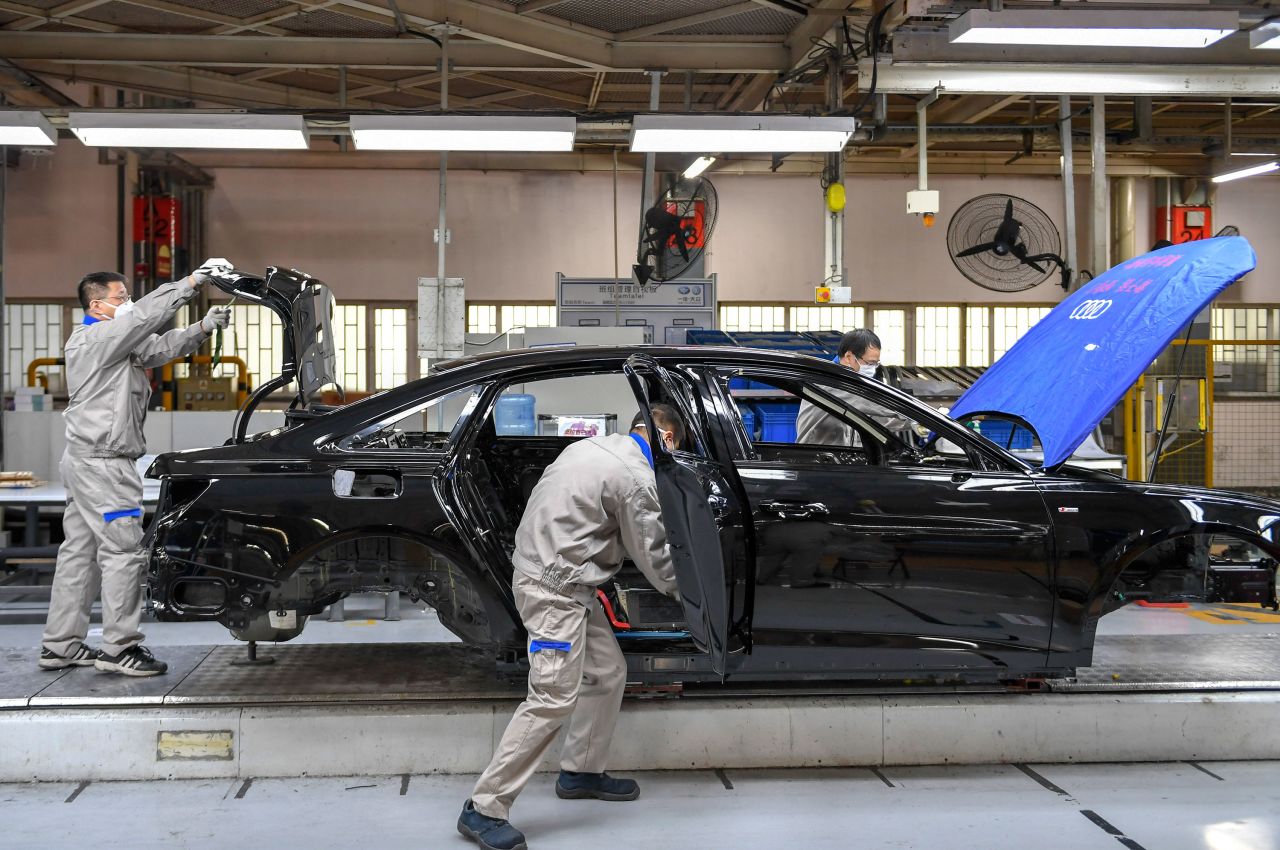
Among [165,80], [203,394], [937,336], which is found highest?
[165,80]

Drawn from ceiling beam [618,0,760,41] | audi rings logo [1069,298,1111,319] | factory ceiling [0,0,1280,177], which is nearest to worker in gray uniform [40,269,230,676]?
Answer: audi rings logo [1069,298,1111,319]

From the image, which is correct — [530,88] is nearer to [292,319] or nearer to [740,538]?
[292,319]

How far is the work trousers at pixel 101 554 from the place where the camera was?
159 inches

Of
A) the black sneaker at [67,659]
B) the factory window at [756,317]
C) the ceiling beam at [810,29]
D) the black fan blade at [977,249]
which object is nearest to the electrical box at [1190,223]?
the factory window at [756,317]

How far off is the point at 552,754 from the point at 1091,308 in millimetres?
2624

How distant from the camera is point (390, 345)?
543 inches

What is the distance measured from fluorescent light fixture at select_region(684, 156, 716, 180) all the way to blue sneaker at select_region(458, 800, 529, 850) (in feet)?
23.8

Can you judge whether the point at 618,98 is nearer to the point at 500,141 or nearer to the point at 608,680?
the point at 500,141

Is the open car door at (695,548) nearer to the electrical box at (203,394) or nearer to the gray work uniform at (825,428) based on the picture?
the gray work uniform at (825,428)

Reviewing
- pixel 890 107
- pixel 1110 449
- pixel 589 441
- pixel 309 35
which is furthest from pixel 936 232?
pixel 589 441

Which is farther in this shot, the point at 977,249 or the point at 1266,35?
the point at 977,249

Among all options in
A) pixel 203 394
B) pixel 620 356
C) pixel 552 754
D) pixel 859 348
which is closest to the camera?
pixel 552 754

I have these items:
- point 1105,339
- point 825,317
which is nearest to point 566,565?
point 1105,339

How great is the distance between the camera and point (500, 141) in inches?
287
